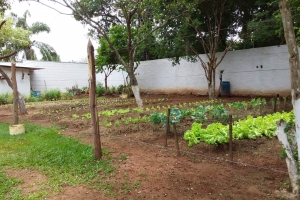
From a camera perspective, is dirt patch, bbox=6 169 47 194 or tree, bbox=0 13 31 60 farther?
tree, bbox=0 13 31 60

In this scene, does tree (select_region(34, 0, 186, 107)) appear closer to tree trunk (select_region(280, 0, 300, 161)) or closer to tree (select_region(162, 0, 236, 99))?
tree (select_region(162, 0, 236, 99))

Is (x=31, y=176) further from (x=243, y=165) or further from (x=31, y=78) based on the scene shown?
(x=31, y=78)

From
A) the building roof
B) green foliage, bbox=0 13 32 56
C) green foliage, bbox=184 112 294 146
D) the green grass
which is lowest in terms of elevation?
the green grass

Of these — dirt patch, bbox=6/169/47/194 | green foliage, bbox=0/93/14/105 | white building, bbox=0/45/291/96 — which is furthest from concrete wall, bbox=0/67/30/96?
dirt patch, bbox=6/169/47/194

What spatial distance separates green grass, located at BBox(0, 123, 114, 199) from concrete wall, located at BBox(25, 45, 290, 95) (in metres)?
10.2

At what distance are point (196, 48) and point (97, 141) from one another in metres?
11.1

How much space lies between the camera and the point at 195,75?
15555 mm

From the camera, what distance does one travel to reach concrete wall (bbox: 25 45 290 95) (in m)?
12.1

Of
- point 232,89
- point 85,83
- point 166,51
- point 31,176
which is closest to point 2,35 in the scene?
point 85,83

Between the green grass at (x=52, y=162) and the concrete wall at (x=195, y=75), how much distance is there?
10231 millimetres

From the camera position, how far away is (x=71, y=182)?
11.7ft

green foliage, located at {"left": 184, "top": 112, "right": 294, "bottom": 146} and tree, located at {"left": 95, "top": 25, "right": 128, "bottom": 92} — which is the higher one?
tree, located at {"left": 95, "top": 25, "right": 128, "bottom": 92}

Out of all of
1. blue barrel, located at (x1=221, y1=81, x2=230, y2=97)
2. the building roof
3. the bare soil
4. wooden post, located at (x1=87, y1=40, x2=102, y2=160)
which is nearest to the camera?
the bare soil

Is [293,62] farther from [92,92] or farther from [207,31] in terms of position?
[207,31]
